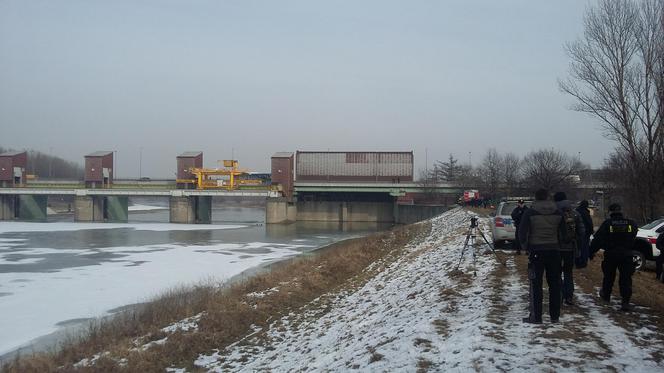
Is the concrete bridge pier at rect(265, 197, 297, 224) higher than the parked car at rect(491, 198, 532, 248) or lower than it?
lower

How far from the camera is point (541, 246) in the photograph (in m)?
7.70

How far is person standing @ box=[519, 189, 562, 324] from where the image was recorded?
7.70 m

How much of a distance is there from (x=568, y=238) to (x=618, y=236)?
4.34 feet

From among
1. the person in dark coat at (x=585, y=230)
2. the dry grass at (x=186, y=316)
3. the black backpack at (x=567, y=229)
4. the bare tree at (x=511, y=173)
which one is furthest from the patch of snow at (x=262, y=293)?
the bare tree at (x=511, y=173)

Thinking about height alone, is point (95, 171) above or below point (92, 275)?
above

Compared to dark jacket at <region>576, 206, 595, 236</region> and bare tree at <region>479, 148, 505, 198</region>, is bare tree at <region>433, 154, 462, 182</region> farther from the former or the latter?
dark jacket at <region>576, 206, 595, 236</region>

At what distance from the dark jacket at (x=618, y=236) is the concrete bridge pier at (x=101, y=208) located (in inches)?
3138

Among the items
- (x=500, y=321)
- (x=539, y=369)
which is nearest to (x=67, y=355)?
(x=500, y=321)

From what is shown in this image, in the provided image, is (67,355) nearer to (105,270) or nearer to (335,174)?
(105,270)

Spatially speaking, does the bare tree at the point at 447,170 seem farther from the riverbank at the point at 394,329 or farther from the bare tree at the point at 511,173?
the riverbank at the point at 394,329

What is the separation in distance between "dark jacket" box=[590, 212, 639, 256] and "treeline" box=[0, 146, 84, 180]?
166333 mm

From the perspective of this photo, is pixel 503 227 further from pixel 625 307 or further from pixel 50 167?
pixel 50 167

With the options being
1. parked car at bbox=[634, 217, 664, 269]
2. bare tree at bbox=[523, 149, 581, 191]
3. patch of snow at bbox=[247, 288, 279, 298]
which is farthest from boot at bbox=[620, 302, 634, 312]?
bare tree at bbox=[523, 149, 581, 191]

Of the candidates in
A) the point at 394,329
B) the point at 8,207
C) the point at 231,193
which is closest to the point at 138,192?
the point at 231,193
